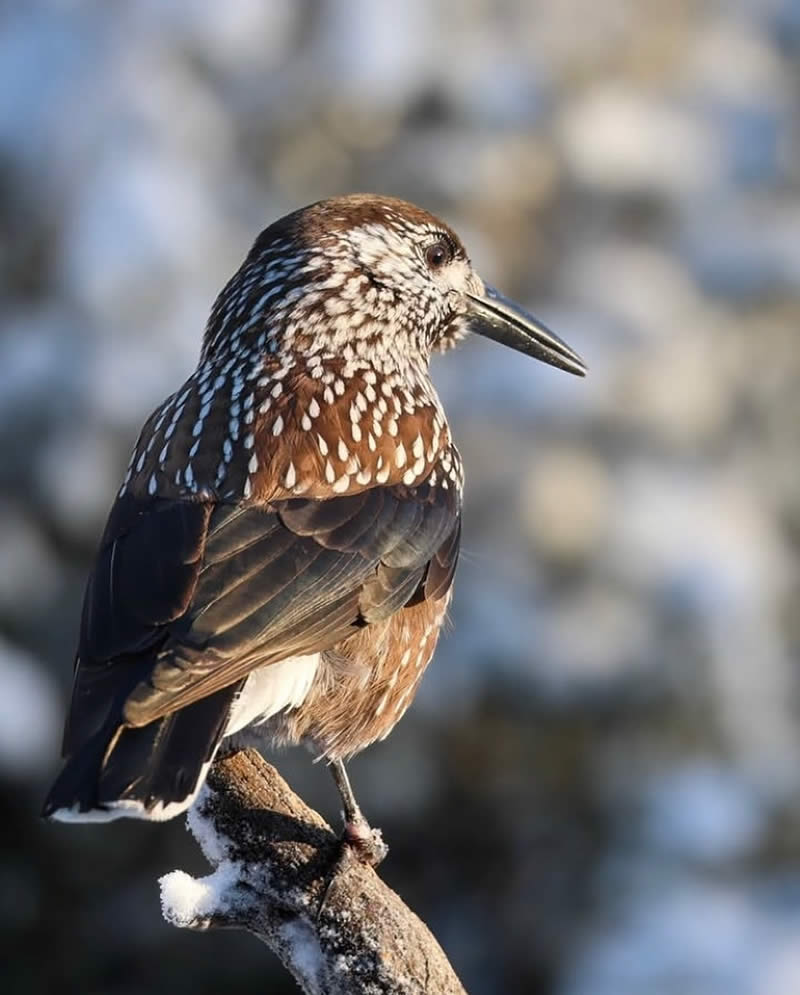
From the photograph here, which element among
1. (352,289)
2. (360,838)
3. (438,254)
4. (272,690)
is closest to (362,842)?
(360,838)

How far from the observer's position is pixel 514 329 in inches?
209

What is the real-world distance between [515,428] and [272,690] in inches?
199

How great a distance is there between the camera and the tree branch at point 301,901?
369 cm

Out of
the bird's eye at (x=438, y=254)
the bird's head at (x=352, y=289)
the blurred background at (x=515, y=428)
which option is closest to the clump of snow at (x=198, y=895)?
the bird's head at (x=352, y=289)

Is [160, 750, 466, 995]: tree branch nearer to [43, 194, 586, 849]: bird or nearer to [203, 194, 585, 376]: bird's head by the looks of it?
[43, 194, 586, 849]: bird

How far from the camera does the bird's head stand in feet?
15.7

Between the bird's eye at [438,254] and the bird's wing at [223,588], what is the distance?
93 centimetres

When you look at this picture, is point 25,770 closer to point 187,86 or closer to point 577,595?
point 577,595

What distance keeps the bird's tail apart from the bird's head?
1342 millimetres

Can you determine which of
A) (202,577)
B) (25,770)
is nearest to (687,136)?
(25,770)

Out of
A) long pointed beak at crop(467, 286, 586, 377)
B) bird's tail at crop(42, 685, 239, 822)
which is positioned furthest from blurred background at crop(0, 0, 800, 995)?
bird's tail at crop(42, 685, 239, 822)

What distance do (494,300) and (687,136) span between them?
506 centimetres

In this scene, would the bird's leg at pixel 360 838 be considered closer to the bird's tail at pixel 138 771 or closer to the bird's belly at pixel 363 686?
the bird's belly at pixel 363 686

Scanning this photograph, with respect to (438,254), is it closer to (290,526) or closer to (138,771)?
(290,526)
